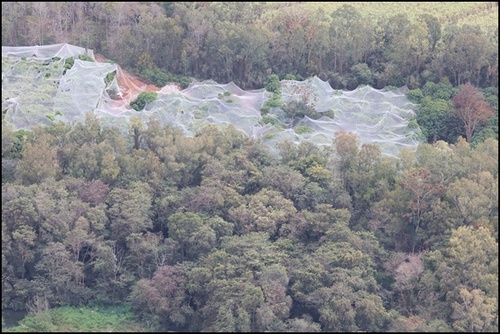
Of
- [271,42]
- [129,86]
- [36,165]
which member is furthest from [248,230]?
[271,42]

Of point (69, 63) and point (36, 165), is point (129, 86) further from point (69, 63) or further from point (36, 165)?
point (36, 165)

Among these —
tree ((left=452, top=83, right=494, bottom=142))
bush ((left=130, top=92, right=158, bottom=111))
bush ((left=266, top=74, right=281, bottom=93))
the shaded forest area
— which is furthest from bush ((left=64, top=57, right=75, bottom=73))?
tree ((left=452, top=83, right=494, bottom=142))

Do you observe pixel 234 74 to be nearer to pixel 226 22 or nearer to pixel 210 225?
pixel 226 22

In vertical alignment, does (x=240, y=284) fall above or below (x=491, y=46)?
below

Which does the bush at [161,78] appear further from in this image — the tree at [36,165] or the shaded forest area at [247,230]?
the tree at [36,165]

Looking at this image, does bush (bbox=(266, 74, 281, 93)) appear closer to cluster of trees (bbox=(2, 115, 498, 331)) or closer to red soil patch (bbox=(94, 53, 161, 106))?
red soil patch (bbox=(94, 53, 161, 106))

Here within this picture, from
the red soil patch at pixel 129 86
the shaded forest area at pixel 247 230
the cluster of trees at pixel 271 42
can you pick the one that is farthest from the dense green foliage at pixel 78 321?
the cluster of trees at pixel 271 42

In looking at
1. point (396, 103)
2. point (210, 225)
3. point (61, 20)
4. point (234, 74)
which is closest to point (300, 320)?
point (210, 225)
